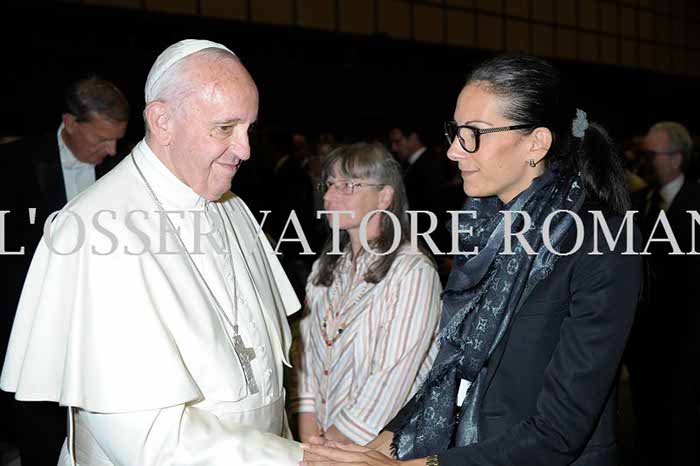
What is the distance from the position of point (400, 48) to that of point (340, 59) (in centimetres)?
117

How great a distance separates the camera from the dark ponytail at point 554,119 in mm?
1929

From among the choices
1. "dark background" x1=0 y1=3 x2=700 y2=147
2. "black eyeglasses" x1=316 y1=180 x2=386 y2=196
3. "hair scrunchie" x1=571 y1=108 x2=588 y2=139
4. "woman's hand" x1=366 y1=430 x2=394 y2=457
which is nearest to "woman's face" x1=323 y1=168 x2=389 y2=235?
"black eyeglasses" x1=316 y1=180 x2=386 y2=196

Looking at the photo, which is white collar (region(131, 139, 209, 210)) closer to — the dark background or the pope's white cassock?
the pope's white cassock

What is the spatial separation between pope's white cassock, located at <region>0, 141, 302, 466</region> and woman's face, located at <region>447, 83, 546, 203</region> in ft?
2.31

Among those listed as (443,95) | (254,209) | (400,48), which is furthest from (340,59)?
(254,209)

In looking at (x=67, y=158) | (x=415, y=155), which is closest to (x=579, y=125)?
(x=67, y=158)

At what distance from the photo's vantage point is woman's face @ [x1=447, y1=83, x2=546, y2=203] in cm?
195

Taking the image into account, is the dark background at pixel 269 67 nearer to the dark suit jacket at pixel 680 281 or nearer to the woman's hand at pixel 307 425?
the dark suit jacket at pixel 680 281

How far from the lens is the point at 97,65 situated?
7.29 m

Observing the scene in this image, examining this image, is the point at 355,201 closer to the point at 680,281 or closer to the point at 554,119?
the point at 554,119

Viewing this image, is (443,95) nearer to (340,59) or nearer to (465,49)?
(465,49)

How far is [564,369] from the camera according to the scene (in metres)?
1.76

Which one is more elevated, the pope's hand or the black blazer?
the black blazer

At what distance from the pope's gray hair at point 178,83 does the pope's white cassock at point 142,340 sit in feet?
0.60
